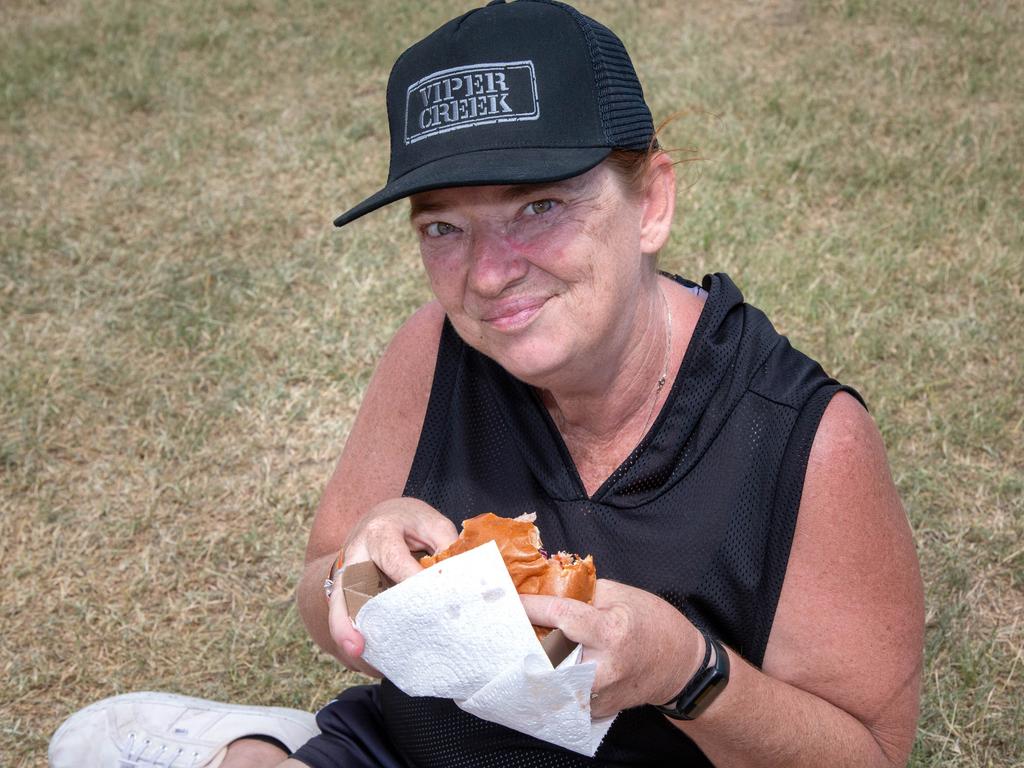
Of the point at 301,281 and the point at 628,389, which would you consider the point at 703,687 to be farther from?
the point at 301,281

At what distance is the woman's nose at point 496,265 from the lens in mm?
1795

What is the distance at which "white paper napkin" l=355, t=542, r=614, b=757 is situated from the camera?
4.83 feet

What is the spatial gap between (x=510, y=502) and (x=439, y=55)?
807 mm

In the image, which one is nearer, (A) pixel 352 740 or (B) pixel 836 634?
(B) pixel 836 634

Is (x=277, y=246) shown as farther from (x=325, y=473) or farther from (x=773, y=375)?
(x=773, y=375)

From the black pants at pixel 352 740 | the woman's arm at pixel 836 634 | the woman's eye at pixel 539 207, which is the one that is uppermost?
the woman's eye at pixel 539 207

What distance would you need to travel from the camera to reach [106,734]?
2566 mm

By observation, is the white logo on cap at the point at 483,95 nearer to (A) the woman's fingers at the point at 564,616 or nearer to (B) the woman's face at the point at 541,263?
(B) the woman's face at the point at 541,263

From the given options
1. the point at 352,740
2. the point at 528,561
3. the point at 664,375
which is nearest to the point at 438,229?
the point at 664,375

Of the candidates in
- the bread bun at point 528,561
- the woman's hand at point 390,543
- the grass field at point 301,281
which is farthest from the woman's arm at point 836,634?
the grass field at point 301,281

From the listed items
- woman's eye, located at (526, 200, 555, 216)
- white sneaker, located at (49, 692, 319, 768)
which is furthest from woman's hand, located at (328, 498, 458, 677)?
white sneaker, located at (49, 692, 319, 768)

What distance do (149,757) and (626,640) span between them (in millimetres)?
1468

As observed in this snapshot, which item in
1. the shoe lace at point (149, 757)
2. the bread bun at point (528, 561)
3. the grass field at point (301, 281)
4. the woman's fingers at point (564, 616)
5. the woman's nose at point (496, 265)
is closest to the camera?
the woman's fingers at point (564, 616)

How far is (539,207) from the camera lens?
1771mm
